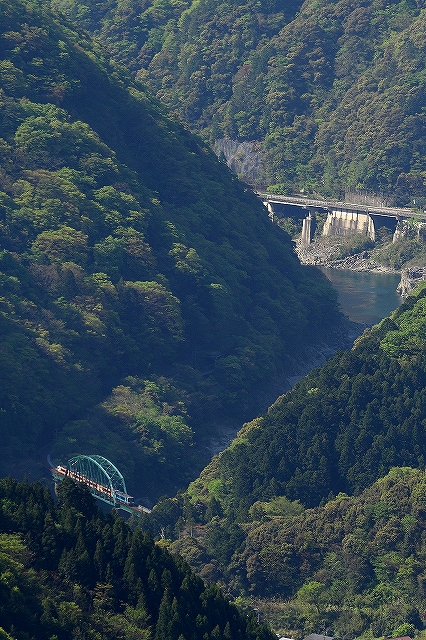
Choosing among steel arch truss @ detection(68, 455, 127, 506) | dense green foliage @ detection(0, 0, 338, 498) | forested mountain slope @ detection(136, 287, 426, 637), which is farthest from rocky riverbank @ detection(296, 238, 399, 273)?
steel arch truss @ detection(68, 455, 127, 506)

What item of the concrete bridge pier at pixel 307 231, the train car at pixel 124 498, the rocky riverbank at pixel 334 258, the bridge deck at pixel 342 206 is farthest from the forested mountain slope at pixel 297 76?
the train car at pixel 124 498

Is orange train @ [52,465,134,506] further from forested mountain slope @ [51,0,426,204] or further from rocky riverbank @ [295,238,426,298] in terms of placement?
forested mountain slope @ [51,0,426,204]

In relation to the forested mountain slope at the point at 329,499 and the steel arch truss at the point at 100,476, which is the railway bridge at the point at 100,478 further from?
the forested mountain slope at the point at 329,499

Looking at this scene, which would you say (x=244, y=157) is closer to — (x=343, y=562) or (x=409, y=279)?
(x=409, y=279)

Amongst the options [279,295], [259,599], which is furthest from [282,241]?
[259,599]

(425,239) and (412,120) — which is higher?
(412,120)

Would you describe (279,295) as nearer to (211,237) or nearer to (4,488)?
(211,237)
